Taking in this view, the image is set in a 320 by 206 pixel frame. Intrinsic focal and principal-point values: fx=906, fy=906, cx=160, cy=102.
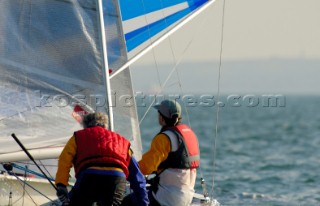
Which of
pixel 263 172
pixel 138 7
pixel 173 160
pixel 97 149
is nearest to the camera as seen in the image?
pixel 97 149

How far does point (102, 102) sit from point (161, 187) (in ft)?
4.24

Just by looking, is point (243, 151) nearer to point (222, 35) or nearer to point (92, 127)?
point (222, 35)

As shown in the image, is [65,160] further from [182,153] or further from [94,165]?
[182,153]

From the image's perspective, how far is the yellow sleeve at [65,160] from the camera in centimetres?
673

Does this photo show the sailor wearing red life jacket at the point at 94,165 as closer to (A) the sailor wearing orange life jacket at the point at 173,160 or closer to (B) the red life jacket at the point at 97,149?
(B) the red life jacket at the point at 97,149

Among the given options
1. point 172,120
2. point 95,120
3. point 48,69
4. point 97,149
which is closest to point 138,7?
point 48,69

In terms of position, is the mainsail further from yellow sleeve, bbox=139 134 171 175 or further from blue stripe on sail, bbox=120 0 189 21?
yellow sleeve, bbox=139 134 171 175

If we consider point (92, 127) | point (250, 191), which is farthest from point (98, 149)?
point (250, 191)

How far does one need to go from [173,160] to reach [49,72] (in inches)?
64.0

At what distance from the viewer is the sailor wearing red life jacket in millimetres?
6711

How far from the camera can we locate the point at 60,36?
8.41 m

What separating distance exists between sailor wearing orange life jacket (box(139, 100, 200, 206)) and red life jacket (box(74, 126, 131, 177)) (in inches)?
23.3

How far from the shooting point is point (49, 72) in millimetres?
8312

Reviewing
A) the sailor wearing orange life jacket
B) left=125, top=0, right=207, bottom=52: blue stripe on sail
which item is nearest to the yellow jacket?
the sailor wearing orange life jacket
